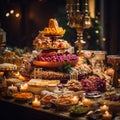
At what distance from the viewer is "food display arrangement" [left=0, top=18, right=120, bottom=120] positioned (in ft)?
11.4

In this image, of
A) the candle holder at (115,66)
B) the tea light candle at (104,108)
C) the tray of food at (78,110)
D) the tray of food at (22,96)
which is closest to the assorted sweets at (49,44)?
the candle holder at (115,66)

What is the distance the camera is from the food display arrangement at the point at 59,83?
11.4 ft

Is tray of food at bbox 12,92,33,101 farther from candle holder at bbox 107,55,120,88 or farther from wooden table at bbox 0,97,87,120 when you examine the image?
candle holder at bbox 107,55,120,88

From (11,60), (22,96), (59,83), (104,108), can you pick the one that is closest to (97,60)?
(59,83)

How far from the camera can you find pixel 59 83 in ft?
14.1

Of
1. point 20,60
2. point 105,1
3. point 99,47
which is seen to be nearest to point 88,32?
point 99,47

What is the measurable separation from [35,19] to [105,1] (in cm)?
204

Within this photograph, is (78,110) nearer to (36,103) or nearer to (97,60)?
(36,103)

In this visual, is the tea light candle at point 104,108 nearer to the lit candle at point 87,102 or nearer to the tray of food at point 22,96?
the lit candle at point 87,102

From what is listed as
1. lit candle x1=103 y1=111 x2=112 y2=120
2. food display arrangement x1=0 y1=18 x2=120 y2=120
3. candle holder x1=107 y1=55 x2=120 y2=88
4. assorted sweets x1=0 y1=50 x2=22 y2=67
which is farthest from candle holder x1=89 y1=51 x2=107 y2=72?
lit candle x1=103 y1=111 x2=112 y2=120

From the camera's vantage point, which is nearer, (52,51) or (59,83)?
(59,83)

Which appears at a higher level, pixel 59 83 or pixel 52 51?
pixel 52 51

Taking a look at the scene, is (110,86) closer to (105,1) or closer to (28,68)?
(28,68)

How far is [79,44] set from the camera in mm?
5367
